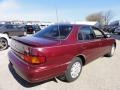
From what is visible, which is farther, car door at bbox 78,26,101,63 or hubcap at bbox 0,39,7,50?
hubcap at bbox 0,39,7,50

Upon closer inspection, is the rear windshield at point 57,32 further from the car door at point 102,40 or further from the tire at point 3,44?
the tire at point 3,44

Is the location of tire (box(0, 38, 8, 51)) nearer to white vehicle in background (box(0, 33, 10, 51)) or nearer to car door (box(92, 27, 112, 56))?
white vehicle in background (box(0, 33, 10, 51))

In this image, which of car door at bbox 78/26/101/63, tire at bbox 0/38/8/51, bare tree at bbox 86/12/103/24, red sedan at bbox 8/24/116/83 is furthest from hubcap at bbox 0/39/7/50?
bare tree at bbox 86/12/103/24

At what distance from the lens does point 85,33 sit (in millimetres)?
5082

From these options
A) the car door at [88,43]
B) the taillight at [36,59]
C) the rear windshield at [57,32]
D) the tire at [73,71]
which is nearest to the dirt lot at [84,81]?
the tire at [73,71]

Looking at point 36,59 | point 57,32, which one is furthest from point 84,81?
point 36,59

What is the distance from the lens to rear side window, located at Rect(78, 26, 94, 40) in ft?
15.8

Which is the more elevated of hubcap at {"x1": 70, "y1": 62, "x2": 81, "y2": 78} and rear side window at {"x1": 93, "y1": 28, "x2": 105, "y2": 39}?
rear side window at {"x1": 93, "y1": 28, "x2": 105, "y2": 39}

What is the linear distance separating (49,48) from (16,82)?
4.81 feet

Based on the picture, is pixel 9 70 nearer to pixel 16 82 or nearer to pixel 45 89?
pixel 16 82

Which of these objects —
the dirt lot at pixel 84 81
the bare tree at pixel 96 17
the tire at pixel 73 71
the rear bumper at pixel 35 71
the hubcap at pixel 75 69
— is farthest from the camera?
the bare tree at pixel 96 17

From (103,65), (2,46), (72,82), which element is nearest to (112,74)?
(103,65)

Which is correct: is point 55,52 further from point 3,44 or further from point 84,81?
point 3,44

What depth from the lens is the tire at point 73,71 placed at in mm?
4320
